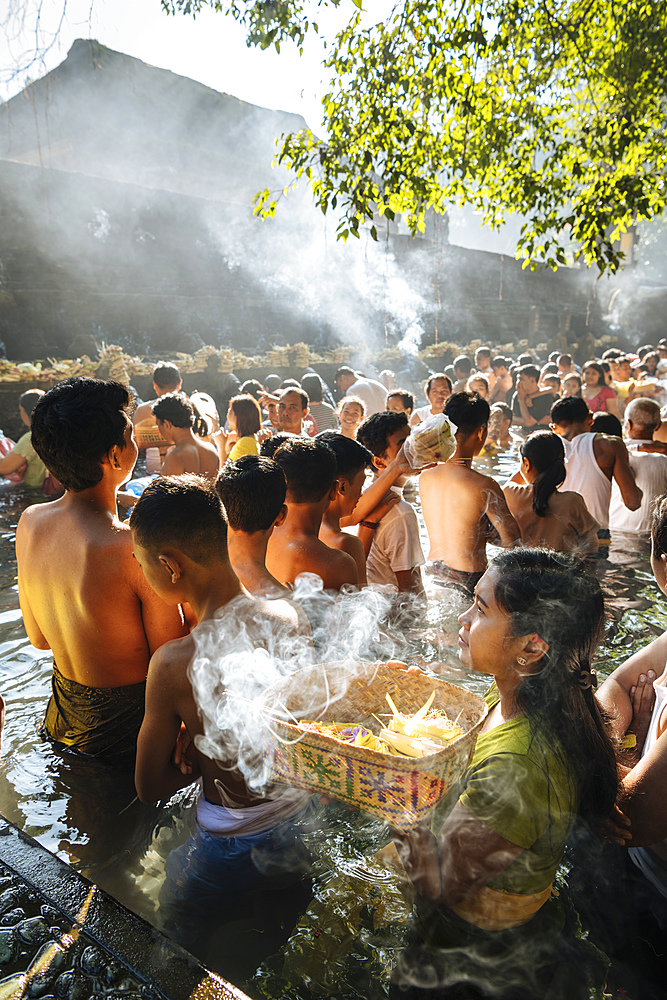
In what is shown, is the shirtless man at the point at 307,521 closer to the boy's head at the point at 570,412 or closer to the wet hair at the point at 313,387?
the boy's head at the point at 570,412

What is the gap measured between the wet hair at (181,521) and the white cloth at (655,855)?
154 centimetres

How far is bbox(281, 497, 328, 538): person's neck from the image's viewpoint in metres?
3.06

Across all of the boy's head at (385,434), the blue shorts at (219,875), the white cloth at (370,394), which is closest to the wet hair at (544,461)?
the boy's head at (385,434)

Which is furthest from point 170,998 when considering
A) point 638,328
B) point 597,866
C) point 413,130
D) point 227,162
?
point 638,328

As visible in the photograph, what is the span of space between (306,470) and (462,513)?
172cm

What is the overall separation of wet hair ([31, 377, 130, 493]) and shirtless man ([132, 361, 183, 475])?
3.33 m

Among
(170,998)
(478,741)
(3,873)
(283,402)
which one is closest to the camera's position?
(170,998)

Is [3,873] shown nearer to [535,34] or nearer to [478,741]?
[478,741]

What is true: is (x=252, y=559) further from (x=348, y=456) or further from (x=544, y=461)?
(x=544, y=461)

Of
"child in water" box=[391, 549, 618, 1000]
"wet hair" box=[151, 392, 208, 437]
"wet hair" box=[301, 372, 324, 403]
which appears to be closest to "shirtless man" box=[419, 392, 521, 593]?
"wet hair" box=[151, 392, 208, 437]

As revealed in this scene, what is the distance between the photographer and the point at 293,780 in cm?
182

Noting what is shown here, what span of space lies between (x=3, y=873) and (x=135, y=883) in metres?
0.65

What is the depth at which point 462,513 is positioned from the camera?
431 centimetres

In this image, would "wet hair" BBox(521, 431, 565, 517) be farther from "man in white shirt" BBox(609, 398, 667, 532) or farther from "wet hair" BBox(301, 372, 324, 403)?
"wet hair" BBox(301, 372, 324, 403)
